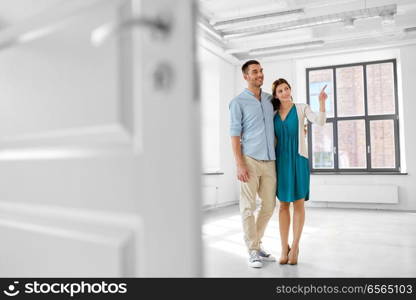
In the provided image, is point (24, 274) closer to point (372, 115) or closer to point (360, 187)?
point (360, 187)

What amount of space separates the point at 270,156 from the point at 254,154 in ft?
0.42

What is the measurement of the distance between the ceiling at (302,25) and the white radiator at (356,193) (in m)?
2.50

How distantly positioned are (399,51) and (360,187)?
2.50 metres

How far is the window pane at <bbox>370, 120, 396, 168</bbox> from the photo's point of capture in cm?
689

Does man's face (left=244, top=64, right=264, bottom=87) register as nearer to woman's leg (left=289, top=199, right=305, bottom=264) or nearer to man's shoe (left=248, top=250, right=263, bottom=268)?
woman's leg (left=289, top=199, right=305, bottom=264)

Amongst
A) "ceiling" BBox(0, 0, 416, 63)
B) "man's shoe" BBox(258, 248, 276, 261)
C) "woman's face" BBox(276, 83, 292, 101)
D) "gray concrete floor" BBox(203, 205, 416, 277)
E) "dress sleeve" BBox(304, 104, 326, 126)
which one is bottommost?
"gray concrete floor" BBox(203, 205, 416, 277)


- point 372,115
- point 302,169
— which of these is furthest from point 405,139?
point 302,169

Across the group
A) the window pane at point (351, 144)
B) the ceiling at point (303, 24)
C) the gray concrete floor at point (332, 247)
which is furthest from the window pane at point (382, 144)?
the ceiling at point (303, 24)

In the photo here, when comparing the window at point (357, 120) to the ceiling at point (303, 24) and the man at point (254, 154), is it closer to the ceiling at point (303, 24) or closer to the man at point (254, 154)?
the ceiling at point (303, 24)

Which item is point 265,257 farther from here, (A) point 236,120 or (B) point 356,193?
(B) point 356,193

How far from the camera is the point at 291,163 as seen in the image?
2.98 metres

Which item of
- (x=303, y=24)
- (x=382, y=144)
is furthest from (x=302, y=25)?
(x=382, y=144)

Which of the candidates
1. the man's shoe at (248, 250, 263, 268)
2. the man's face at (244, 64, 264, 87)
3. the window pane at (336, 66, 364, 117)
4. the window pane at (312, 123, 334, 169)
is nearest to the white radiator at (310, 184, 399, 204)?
the window pane at (312, 123, 334, 169)

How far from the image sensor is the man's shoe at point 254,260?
115 inches
